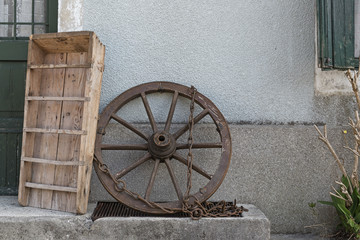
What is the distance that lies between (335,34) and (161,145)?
1.78 metres

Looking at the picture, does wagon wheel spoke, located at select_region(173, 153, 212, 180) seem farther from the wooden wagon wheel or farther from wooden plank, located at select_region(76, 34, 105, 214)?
wooden plank, located at select_region(76, 34, 105, 214)

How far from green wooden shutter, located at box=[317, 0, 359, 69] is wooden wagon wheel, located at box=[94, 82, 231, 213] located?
41.3 inches

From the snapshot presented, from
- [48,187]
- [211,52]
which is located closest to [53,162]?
[48,187]

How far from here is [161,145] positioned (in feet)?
10.9

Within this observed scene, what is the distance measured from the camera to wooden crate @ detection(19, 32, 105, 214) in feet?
10.5

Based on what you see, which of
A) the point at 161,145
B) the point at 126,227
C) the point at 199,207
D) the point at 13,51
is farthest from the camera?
the point at 13,51

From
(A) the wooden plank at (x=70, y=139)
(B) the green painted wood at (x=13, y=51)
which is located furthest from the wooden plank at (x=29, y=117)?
(B) the green painted wood at (x=13, y=51)

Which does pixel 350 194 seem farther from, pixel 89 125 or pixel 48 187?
pixel 48 187

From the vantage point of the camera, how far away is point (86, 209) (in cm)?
325

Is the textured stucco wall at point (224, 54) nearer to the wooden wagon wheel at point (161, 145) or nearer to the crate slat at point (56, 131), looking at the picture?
the wooden wagon wheel at point (161, 145)

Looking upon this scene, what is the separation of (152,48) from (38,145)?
1.36 metres

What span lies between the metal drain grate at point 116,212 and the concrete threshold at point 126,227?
0.12 m

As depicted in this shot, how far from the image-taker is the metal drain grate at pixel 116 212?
10.6 feet

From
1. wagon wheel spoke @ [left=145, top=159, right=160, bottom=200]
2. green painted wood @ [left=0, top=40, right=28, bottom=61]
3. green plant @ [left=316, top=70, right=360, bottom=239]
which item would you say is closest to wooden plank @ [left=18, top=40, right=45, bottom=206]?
green painted wood @ [left=0, top=40, right=28, bottom=61]
